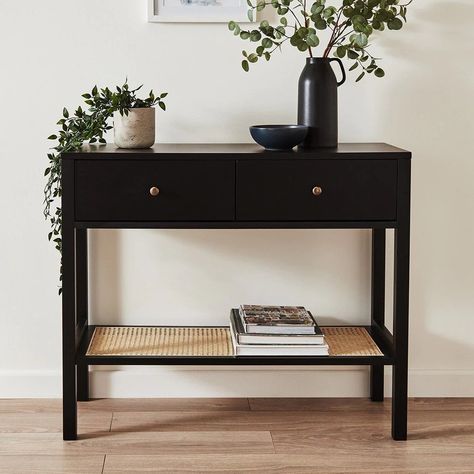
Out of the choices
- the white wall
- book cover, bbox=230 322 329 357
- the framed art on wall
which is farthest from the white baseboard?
the framed art on wall

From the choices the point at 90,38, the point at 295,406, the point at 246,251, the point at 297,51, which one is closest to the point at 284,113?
the point at 297,51

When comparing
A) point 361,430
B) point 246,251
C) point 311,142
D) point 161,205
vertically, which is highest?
point 311,142

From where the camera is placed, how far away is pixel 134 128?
236 cm

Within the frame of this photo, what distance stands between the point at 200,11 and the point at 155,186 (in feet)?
2.10

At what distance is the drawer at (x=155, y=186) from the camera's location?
2266 mm

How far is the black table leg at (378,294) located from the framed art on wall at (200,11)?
0.77 meters

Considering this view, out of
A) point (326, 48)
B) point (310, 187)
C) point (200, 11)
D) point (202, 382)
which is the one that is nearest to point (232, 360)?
point (202, 382)

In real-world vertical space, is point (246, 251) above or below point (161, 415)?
above

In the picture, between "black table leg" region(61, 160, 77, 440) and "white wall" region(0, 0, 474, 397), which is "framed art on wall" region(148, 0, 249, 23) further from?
"black table leg" region(61, 160, 77, 440)

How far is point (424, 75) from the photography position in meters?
2.66

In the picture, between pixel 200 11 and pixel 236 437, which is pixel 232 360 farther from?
pixel 200 11

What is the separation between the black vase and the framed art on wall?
318 mm

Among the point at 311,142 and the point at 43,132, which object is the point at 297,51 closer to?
the point at 311,142

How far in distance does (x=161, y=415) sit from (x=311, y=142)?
0.90 m
